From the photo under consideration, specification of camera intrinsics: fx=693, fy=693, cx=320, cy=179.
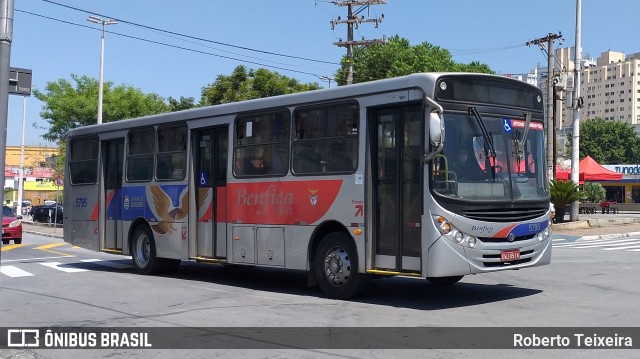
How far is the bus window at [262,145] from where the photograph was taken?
483 inches

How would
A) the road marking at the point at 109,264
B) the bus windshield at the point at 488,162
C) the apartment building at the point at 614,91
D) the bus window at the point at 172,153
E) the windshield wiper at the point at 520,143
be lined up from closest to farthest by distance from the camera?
the bus windshield at the point at 488,162, the windshield wiper at the point at 520,143, the bus window at the point at 172,153, the road marking at the point at 109,264, the apartment building at the point at 614,91

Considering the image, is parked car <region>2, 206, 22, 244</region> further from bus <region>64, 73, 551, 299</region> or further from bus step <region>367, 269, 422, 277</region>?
bus step <region>367, 269, 422, 277</region>

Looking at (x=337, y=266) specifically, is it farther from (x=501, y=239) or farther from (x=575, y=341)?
(x=575, y=341)

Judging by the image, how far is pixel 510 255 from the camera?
33.7 feet

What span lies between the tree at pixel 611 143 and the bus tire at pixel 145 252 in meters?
86.3

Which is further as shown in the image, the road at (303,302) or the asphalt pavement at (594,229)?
the asphalt pavement at (594,229)

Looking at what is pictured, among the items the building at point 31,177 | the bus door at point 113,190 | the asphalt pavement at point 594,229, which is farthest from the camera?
the building at point 31,177

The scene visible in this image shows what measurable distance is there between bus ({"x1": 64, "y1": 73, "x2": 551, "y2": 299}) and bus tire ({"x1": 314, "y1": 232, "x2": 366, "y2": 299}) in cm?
2

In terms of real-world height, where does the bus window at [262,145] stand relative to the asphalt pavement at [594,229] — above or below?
above

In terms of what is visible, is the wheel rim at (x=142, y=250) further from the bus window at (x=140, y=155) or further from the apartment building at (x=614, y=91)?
the apartment building at (x=614, y=91)

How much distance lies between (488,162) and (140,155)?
28.9 feet

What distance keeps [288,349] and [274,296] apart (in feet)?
14.3

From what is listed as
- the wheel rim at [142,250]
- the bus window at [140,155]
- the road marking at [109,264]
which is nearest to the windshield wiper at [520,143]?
the bus window at [140,155]

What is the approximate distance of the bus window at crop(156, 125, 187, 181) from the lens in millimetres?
14742
